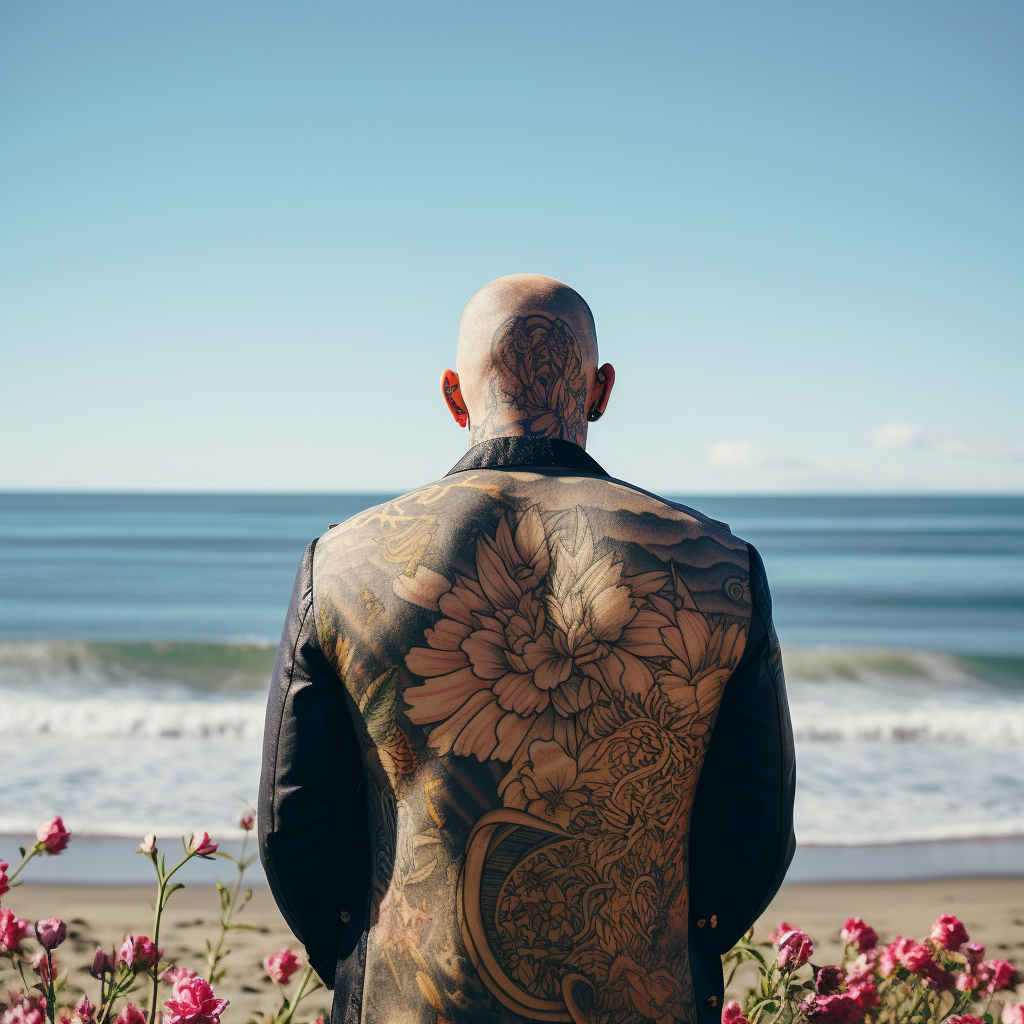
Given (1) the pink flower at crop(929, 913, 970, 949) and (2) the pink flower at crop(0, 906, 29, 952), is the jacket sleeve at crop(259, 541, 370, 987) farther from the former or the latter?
(1) the pink flower at crop(929, 913, 970, 949)

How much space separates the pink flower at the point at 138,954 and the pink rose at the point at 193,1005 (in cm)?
22

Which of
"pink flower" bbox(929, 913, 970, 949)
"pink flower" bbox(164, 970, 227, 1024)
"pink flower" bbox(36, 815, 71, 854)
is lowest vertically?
"pink flower" bbox(929, 913, 970, 949)

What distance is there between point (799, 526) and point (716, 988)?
187ft

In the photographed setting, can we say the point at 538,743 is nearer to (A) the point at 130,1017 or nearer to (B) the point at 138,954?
(B) the point at 138,954

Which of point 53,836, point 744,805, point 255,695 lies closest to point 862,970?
point 744,805

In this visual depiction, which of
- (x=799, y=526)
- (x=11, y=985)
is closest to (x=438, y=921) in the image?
(x=11, y=985)

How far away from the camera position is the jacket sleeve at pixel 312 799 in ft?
5.02

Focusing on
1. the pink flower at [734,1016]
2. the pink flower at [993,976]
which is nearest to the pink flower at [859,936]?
the pink flower at [993,976]

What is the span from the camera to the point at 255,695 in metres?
11.3

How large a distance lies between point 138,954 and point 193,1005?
0.31 meters

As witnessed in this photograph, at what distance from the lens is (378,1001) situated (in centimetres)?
145

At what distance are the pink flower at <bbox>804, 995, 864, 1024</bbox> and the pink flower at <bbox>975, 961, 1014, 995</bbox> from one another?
0.76 meters

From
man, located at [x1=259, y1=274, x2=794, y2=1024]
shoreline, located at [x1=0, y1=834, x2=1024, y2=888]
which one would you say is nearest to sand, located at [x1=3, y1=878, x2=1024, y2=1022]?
shoreline, located at [x1=0, y1=834, x2=1024, y2=888]

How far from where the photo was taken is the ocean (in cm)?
660
